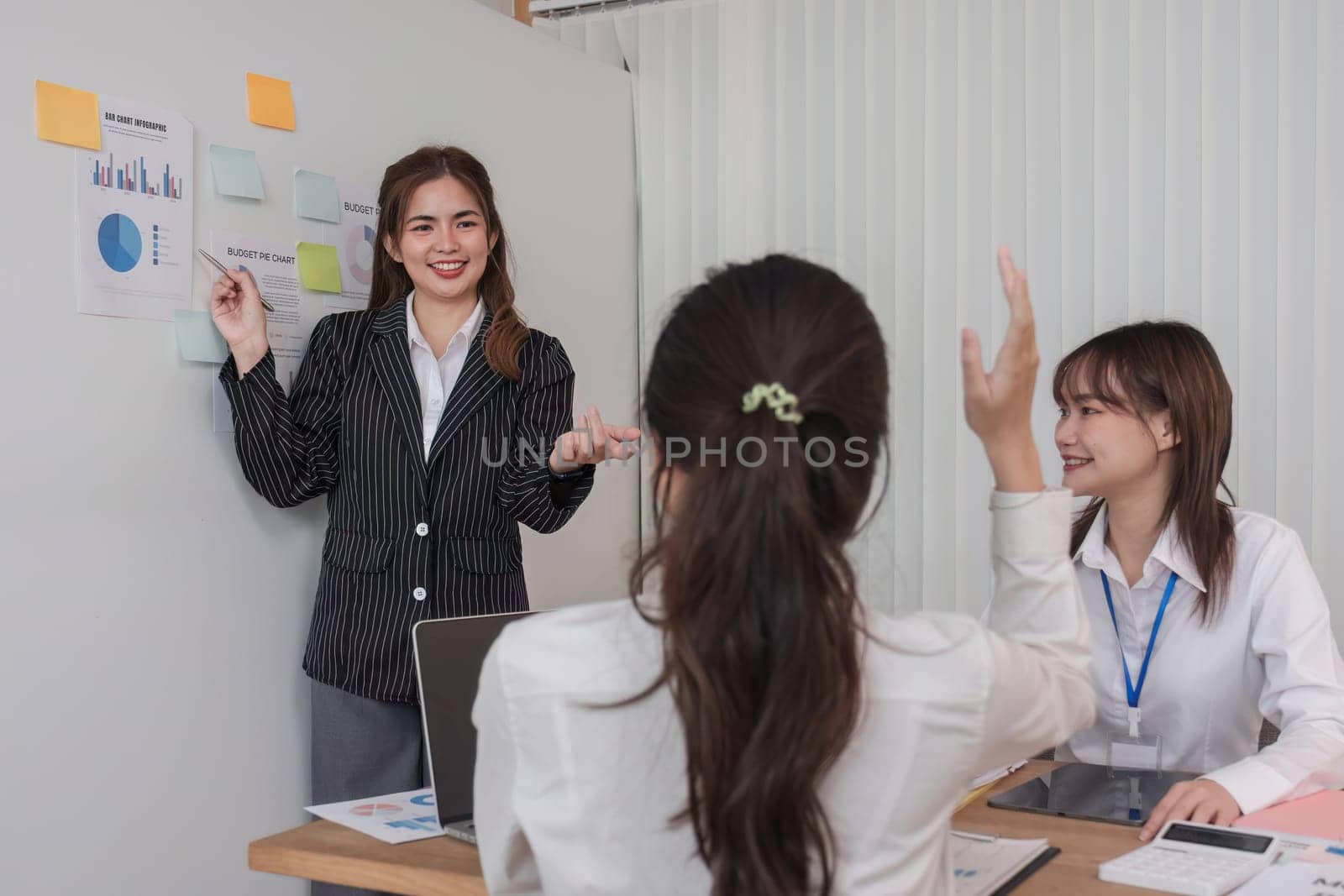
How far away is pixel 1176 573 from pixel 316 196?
73.9 inches

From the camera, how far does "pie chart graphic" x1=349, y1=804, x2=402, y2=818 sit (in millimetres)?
1649

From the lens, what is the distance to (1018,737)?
106 cm

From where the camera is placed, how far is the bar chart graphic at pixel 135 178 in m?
2.24

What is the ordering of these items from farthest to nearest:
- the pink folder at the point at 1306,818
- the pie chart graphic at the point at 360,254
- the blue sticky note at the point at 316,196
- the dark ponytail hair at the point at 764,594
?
the pie chart graphic at the point at 360,254 → the blue sticky note at the point at 316,196 → the pink folder at the point at 1306,818 → the dark ponytail hair at the point at 764,594

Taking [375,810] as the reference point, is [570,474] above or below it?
above

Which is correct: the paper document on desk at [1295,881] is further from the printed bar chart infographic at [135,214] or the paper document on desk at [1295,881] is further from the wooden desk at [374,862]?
the printed bar chart infographic at [135,214]

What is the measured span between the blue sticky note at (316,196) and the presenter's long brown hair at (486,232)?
0.38ft

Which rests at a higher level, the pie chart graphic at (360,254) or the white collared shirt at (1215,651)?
the pie chart graphic at (360,254)

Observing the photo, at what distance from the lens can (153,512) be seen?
7.63 ft

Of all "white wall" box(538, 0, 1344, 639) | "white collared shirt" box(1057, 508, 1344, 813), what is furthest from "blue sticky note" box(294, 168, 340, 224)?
"white collared shirt" box(1057, 508, 1344, 813)

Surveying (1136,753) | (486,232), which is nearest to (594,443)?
(486,232)

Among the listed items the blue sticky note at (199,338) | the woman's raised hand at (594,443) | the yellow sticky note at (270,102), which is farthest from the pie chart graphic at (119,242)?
the woman's raised hand at (594,443)

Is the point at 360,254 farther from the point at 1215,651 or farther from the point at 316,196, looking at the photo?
the point at 1215,651

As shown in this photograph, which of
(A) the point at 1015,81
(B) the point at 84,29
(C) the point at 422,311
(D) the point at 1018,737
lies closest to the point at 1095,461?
(D) the point at 1018,737
